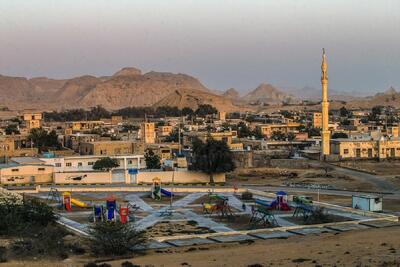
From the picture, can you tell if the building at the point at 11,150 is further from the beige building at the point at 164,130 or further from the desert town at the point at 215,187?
the beige building at the point at 164,130

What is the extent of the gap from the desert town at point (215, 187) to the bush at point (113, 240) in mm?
110

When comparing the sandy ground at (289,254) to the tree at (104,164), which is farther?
the tree at (104,164)

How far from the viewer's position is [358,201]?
33.8 m

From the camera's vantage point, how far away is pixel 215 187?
45.6 m

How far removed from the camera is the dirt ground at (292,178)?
1892 inches

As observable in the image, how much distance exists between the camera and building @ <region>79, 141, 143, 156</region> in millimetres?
62031

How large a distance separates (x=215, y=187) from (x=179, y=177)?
4.86m

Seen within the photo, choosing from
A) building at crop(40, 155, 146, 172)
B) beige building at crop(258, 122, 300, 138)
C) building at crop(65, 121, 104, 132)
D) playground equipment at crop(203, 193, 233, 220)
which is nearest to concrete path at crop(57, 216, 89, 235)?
playground equipment at crop(203, 193, 233, 220)

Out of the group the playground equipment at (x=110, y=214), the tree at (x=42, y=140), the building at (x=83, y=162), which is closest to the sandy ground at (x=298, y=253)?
the playground equipment at (x=110, y=214)

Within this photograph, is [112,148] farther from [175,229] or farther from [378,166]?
[175,229]

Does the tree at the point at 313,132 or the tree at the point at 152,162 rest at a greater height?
the tree at the point at 313,132

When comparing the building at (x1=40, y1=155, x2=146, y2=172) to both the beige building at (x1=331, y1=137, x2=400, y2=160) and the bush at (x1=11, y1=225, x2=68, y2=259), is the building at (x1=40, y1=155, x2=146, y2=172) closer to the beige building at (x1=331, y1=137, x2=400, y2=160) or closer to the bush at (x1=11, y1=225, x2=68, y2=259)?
the beige building at (x1=331, y1=137, x2=400, y2=160)

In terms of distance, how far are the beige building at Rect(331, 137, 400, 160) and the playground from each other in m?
27.1

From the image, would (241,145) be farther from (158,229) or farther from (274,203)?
(158,229)
